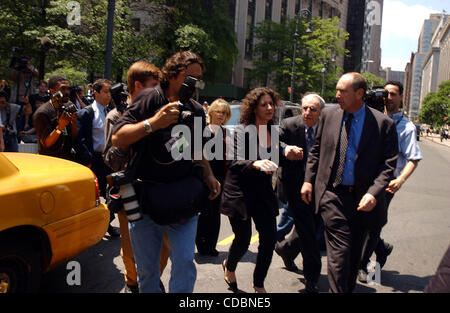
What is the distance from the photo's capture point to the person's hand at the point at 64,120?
4370 mm

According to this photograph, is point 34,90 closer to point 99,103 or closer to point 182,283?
point 99,103

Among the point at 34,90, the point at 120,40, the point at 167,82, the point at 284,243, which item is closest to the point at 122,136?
the point at 167,82

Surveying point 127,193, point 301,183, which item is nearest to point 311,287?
point 301,183

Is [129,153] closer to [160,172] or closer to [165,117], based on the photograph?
[160,172]

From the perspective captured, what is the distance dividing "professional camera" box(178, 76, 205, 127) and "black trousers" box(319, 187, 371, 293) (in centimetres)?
134

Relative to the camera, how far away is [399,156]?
13.9 feet

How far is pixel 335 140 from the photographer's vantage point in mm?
3133

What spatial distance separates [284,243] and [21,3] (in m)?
18.2

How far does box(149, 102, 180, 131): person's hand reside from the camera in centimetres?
229

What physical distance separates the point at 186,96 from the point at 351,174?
1.43 metres

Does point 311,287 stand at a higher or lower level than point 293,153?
lower

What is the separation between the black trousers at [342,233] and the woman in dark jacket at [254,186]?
0.60 m

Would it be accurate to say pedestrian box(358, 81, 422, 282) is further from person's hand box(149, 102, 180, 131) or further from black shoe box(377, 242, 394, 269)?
person's hand box(149, 102, 180, 131)
